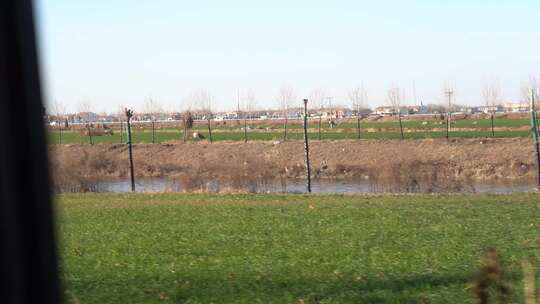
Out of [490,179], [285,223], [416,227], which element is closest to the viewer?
[416,227]

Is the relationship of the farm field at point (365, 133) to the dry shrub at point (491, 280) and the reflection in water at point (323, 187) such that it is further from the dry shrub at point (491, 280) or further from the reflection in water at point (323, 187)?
the dry shrub at point (491, 280)

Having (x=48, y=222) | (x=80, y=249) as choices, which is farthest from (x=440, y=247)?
(x=48, y=222)

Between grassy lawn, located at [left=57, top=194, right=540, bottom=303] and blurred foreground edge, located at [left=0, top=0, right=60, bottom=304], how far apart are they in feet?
4.58

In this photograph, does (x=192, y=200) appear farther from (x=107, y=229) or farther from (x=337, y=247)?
(x=337, y=247)

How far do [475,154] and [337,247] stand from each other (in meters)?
32.8

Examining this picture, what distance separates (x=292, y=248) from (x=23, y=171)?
983 centimetres

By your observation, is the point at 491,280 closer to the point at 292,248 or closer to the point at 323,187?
the point at 292,248

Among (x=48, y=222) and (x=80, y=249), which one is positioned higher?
(x=48, y=222)

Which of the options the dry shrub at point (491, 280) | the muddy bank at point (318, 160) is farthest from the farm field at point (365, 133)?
the dry shrub at point (491, 280)

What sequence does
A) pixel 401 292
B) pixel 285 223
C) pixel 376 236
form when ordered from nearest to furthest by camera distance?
pixel 401 292 → pixel 376 236 → pixel 285 223

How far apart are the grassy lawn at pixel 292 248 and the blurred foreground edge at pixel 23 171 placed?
4.58 ft

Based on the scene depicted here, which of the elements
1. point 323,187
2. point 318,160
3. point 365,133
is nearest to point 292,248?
point 323,187

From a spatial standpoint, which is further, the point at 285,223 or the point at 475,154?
the point at 475,154

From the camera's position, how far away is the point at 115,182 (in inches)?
1660
